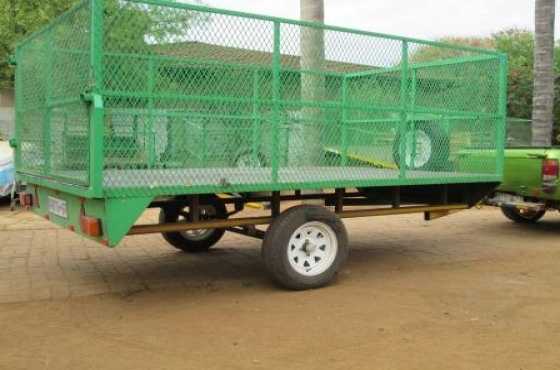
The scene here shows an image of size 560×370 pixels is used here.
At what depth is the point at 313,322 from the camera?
15.9 ft

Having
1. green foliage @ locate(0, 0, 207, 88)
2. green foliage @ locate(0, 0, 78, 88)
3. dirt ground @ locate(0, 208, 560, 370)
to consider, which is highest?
green foliage @ locate(0, 0, 78, 88)

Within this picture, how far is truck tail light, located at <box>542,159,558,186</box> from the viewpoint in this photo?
345 inches

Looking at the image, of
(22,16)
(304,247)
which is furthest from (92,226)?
(22,16)

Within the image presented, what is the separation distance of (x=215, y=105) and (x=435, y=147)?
2.97 m

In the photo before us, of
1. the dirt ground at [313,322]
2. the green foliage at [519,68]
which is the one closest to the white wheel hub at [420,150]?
the dirt ground at [313,322]

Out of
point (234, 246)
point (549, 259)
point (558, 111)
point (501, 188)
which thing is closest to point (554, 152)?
point (501, 188)

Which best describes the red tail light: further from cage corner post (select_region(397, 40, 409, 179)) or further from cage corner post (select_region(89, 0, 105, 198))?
cage corner post (select_region(89, 0, 105, 198))

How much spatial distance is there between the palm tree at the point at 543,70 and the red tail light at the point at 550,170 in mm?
4786

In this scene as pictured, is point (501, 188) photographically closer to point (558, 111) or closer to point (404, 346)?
point (404, 346)

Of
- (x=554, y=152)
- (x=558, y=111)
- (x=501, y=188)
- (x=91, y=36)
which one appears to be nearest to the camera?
(x=91, y=36)

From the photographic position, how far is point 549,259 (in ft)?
24.8

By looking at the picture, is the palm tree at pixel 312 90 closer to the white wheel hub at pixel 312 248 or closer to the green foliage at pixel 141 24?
the white wheel hub at pixel 312 248

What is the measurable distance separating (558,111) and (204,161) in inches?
823

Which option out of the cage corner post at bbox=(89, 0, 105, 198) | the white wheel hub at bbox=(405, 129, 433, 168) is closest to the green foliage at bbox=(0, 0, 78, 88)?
the white wheel hub at bbox=(405, 129, 433, 168)
